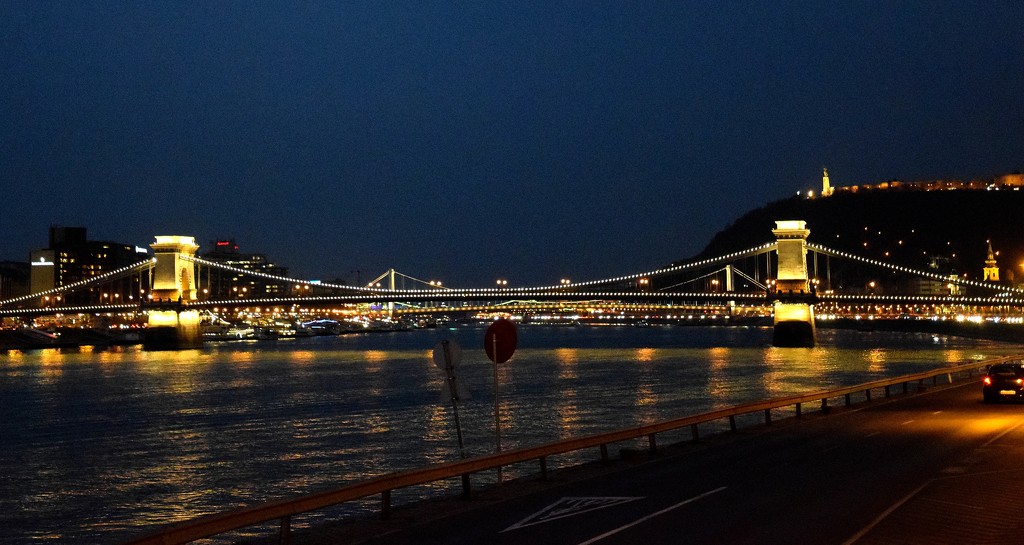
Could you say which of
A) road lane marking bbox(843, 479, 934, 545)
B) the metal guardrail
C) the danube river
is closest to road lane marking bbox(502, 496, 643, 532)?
the metal guardrail

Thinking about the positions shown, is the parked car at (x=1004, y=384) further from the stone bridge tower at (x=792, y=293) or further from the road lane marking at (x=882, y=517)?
the stone bridge tower at (x=792, y=293)

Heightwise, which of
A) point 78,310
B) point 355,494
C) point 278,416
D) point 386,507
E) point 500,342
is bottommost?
point 278,416

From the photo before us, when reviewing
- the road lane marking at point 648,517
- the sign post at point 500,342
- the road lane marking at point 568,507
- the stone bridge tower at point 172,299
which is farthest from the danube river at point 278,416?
the stone bridge tower at point 172,299

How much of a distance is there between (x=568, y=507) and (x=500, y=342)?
238 centimetres

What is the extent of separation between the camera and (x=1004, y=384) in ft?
96.6

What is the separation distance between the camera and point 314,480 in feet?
75.0

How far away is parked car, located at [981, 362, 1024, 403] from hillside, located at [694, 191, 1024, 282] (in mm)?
149057

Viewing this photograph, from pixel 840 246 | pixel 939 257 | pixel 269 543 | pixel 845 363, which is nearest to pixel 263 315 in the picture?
pixel 840 246

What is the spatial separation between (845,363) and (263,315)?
14125 cm

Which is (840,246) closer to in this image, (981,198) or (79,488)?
(981,198)

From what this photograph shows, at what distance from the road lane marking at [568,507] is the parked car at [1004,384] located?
18.1 meters

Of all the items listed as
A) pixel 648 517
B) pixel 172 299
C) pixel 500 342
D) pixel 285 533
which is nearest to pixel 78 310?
pixel 172 299

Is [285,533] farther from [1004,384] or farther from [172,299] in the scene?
[172,299]

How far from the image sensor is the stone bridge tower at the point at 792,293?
10406 centimetres
